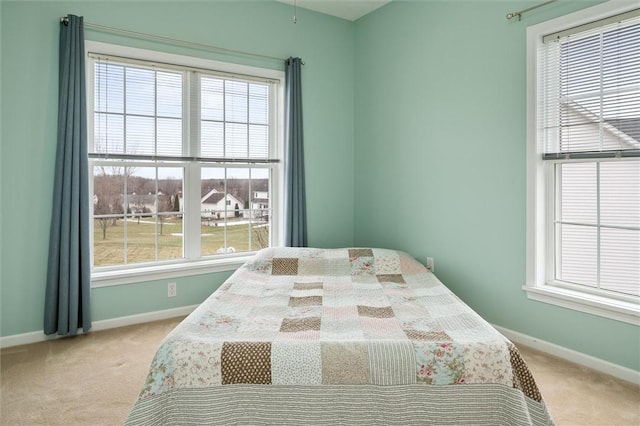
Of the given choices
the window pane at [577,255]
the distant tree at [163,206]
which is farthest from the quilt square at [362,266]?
the distant tree at [163,206]

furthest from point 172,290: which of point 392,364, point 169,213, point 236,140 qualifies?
point 392,364

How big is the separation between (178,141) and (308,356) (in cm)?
235

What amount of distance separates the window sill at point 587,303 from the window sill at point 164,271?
2.34 meters

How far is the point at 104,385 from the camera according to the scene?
2.22 m

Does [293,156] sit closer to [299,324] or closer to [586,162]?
[299,324]

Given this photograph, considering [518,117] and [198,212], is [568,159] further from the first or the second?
[198,212]

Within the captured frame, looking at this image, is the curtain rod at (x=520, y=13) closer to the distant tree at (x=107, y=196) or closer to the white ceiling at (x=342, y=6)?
the white ceiling at (x=342, y=6)

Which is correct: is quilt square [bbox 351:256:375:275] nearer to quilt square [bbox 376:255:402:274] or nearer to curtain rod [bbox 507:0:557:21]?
quilt square [bbox 376:255:402:274]

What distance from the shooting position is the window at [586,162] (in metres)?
2.23

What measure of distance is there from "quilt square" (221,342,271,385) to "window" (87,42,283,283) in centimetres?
184

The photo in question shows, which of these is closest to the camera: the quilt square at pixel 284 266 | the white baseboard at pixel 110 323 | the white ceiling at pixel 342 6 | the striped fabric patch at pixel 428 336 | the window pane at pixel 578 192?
the striped fabric patch at pixel 428 336

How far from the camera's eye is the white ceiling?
365 cm

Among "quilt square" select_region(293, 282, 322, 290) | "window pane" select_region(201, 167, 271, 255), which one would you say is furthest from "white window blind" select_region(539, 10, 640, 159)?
"window pane" select_region(201, 167, 271, 255)

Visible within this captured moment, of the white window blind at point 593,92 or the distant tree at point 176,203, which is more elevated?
the white window blind at point 593,92
